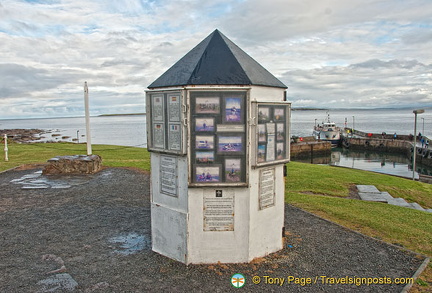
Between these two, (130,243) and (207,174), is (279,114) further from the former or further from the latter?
(130,243)

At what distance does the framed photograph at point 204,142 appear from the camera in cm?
691

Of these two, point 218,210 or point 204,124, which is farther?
point 218,210

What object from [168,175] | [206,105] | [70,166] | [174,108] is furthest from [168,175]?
[70,166]

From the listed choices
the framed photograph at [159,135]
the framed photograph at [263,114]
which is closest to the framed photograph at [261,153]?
the framed photograph at [263,114]

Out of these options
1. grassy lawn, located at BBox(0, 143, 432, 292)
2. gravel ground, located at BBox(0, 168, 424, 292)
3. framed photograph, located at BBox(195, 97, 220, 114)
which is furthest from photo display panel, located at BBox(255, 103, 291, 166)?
grassy lawn, located at BBox(0, 143, 432, 292)

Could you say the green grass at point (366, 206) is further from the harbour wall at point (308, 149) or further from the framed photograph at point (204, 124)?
the harbour wall at point (308, 149)

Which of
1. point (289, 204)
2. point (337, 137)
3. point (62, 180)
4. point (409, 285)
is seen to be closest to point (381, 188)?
point (289, 204)

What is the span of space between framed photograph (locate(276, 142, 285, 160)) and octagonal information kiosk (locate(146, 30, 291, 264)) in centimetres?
Result: 20

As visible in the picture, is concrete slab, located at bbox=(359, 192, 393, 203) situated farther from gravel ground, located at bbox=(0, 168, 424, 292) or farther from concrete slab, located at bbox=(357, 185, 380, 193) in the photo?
gravel ground, located at bbox=(0, 168, 424, 292)

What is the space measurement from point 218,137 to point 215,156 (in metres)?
0.39

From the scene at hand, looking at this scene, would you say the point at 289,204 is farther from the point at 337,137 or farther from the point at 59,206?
the point at 337,137

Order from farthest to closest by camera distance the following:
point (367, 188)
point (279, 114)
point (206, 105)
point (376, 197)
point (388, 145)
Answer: point (388, 145) → point (367, 188) → point (376, 197) → point (279, 114) → point (206, 105)

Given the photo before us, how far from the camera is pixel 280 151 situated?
7793 millimetres

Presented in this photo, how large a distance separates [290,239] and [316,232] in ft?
2.97
